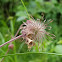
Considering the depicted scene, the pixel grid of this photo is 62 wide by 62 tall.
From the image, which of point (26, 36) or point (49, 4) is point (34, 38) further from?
point (49, 4)

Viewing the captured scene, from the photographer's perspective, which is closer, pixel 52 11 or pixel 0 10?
pixel 52 11

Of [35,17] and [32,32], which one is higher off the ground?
[35,17]

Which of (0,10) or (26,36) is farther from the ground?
(0,10)

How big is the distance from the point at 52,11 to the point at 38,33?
1708 mm

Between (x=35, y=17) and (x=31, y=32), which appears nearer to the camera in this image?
(x=31, y=32)

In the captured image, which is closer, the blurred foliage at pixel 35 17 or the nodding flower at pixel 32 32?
the nodding flower at pixel 32 32

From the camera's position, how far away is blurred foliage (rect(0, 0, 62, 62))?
137 cm

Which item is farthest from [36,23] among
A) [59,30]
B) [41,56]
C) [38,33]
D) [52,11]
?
[52,11]

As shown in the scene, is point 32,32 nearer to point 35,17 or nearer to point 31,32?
point 31,32

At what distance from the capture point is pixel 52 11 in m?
2.38

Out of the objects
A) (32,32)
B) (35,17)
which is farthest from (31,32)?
(35,17)

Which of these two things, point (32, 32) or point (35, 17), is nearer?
point (32, 32)

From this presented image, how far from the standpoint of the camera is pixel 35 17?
2.33 metres

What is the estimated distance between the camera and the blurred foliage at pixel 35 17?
137 cm
